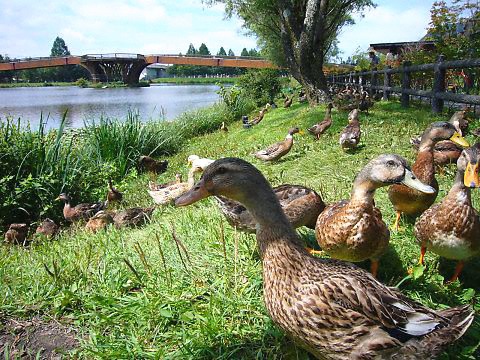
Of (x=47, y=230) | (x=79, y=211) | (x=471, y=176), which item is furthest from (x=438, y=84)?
(x=47, y=230)

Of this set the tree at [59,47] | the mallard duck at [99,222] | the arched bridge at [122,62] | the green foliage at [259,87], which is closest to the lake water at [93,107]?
the green foliage at [259,87]

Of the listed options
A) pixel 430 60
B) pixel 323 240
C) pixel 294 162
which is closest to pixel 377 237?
pixel 323 240

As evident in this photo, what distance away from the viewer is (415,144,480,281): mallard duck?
283 cm

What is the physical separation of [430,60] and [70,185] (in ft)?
39.6

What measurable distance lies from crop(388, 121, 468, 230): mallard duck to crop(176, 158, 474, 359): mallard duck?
72.2 inches

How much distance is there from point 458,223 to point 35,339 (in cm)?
318

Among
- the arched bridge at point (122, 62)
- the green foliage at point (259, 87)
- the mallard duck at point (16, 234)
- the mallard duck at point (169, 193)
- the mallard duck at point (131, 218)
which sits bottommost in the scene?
the mallard duck at point (16, 234)

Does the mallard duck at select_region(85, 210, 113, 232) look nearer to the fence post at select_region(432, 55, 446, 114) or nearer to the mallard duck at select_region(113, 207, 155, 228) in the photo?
the mallard duck at select_region(113, 207, 155, 228)

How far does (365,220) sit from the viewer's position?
114 inches

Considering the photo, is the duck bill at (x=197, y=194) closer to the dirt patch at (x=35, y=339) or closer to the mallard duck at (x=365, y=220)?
the mallard duck at (x=365, y=220)

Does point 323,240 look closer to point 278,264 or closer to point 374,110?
point 278,264

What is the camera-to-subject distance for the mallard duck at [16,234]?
6.38 m

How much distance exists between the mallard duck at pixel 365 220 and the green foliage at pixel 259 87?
2383 cm

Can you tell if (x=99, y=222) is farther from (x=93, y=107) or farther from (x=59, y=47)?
(x=59, y=47)
